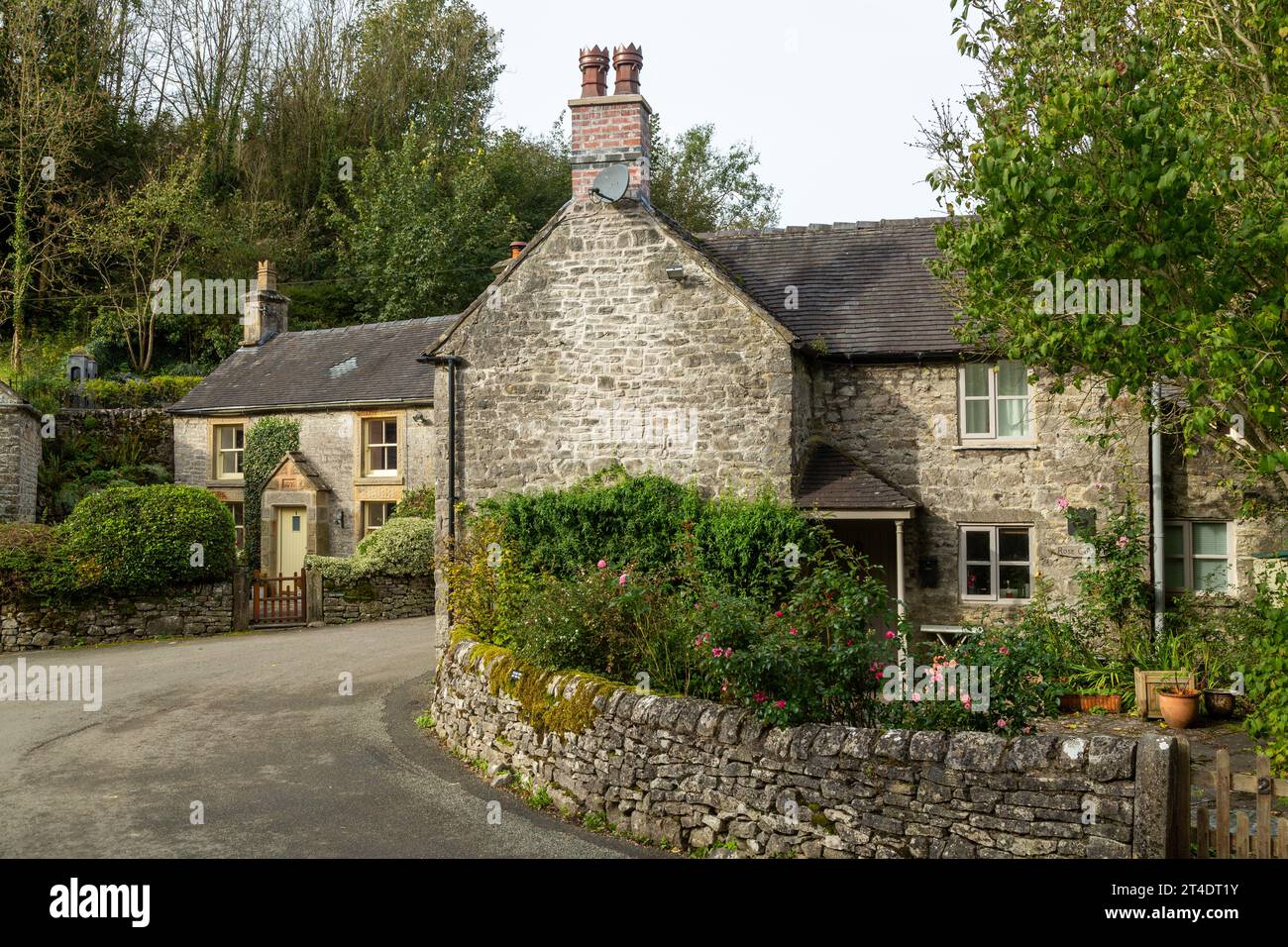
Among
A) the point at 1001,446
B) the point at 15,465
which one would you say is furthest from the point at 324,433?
the point at 1001,446

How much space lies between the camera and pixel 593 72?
1459 cm

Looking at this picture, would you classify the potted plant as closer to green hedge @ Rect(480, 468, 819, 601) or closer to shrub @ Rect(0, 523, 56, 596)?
green hedge @ Rect(480, 468, 819, 601)

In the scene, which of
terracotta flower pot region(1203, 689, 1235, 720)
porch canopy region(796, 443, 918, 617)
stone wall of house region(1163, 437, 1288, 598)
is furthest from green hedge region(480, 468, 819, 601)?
stone wall of house region(1163, 437, 1288, 598)

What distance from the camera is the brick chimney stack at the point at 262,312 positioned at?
29.9m

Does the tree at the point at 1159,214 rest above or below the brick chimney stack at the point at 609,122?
below

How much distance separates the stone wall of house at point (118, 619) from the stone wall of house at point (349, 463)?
190 inches

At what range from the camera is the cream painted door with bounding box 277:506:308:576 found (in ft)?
84.2

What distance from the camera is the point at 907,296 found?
15.4 m

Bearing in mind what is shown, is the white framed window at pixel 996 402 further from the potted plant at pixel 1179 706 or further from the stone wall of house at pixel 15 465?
the stone wall of house at pixel 15 465

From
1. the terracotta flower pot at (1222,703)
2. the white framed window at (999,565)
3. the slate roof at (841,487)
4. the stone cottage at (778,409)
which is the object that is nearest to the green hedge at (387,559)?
the stone cottage at (778,409)

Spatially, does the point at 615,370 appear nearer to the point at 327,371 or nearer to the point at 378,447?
the point at 378,447

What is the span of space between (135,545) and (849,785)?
16.5 metres

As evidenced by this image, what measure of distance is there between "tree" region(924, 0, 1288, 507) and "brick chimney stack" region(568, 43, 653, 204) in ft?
19.8
